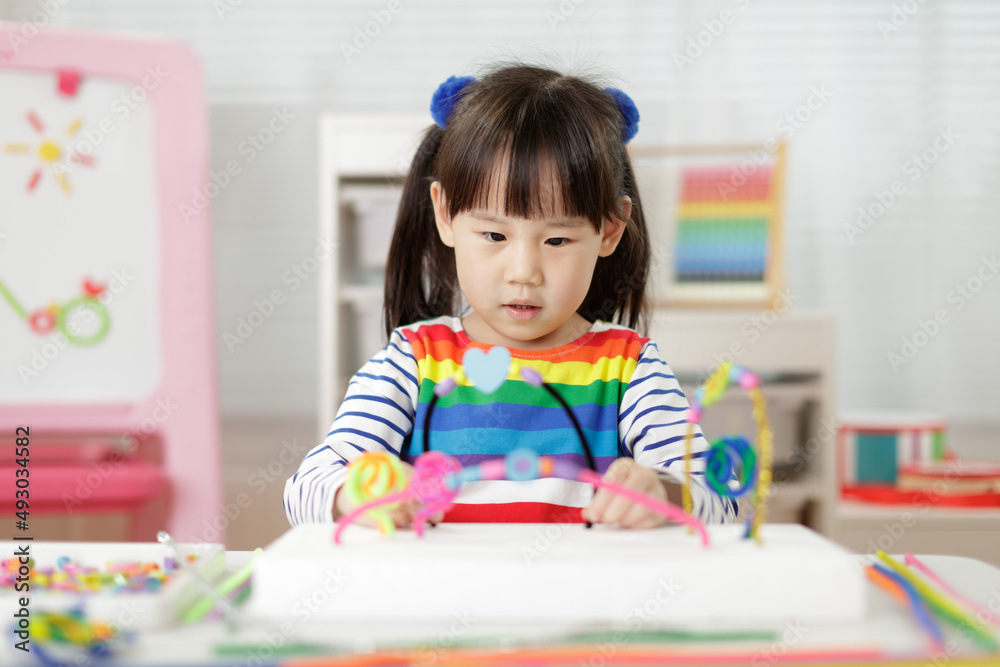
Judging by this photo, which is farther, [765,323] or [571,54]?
[571,54]

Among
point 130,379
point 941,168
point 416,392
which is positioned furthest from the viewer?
point 941,168

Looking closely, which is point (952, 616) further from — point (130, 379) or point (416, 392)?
point (130, 379)

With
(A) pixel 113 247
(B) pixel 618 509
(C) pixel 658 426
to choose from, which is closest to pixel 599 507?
(B) pixel 618 509

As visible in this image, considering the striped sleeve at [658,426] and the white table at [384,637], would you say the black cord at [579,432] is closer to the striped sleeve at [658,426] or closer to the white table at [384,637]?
the striped sleeve at [658,426]

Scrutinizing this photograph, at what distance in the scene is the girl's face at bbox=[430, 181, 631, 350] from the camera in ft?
2.81

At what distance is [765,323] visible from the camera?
6.38 ft

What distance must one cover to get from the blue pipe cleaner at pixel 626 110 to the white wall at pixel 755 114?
4.29 ft

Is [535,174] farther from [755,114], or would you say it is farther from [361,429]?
[755,114]

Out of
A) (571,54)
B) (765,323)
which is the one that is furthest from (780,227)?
(571,54)

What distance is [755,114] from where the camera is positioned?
2262 mm

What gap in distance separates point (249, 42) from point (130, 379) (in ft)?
3.30

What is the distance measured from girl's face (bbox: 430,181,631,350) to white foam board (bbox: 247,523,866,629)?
0.38 m

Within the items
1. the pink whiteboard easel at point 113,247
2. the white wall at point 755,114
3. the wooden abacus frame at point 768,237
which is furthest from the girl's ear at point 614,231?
the white wall at point 755,114

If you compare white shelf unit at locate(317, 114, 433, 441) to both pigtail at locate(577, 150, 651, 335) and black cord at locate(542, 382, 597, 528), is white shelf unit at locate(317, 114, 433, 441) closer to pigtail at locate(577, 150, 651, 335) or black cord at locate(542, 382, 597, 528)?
pigtail at locate(577, 150, 651, 335)
